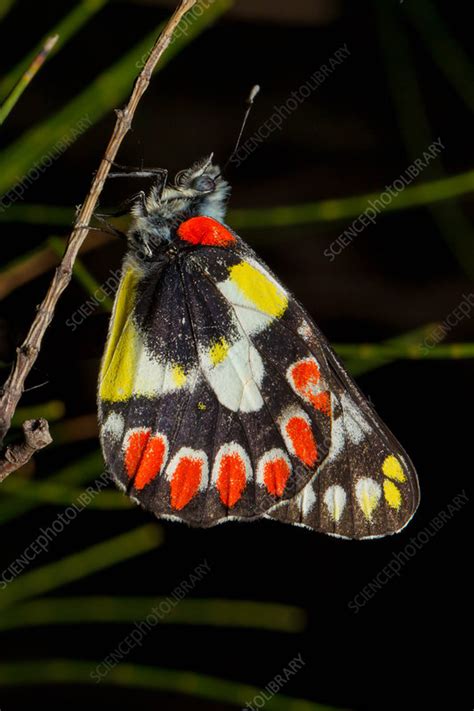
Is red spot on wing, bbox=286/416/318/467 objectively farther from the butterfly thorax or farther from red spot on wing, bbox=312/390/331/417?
the butterfly thorax

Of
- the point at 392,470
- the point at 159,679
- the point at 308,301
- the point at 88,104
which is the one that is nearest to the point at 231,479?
the point at 392,470

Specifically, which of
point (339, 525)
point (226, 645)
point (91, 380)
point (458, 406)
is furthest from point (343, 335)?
point (339, 525)

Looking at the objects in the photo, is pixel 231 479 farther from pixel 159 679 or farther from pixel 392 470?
pixel 159 679

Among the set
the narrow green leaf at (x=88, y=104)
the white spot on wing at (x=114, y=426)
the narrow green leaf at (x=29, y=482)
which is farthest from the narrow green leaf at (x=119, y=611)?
the narrow green leaf at (x=88, y=104)

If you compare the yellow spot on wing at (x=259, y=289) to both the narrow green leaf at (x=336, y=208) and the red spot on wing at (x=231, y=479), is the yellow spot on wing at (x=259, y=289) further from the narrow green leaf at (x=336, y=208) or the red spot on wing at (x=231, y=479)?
the red spot on wing at (x=231, y=479)

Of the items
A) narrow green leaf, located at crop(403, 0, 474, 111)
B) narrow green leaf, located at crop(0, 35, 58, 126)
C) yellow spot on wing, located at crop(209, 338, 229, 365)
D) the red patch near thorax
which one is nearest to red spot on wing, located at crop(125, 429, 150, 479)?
the red patch near thorax
